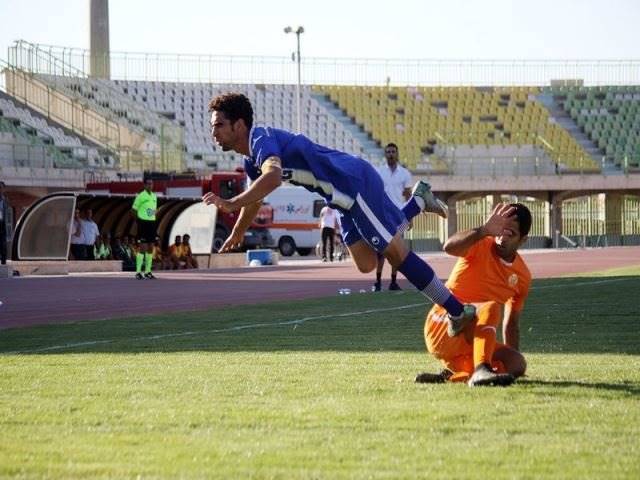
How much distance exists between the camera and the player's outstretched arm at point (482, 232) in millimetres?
8227

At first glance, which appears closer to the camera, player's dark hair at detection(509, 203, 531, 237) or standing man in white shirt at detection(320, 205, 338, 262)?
player's dark hair at detection(509, 203, 531, 237)

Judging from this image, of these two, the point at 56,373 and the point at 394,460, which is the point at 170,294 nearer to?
the point at 56,373

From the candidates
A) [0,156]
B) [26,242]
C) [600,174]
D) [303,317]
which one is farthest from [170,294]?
[600,174]

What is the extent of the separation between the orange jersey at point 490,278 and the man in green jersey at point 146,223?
65.7 feet

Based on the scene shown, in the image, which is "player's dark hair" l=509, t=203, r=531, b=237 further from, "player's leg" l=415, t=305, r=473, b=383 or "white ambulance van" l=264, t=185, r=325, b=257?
"white ambulance van" l=264, t=185, r=325, b=257

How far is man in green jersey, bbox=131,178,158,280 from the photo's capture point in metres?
28.6

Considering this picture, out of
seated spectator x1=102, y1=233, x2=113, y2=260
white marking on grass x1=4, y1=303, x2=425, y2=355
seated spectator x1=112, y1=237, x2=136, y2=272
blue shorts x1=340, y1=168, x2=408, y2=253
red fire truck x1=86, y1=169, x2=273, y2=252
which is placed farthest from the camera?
red fire truck x1=86, y1=169, x2=273, y2=252

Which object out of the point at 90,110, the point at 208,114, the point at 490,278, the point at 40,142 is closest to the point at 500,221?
the point at 490,278

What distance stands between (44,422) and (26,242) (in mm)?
28223

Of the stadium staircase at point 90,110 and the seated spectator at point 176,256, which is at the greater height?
the stadium staircase at point 90,110

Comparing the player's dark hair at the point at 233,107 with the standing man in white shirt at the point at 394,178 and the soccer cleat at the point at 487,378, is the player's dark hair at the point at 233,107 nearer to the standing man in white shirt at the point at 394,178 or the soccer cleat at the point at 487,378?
the soccer cleat at the point at 487,378

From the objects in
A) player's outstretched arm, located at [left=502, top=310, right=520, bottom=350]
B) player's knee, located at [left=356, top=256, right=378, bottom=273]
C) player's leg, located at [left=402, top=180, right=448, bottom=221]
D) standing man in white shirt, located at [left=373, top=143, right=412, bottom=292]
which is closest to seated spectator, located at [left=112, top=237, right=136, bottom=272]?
standing man in white shirt, located at [left=373, top=143, right=412, bottom=292]

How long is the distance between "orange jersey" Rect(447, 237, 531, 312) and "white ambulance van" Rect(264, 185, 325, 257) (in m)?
41.7

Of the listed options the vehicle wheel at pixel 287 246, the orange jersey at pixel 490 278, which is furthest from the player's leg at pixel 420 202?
the vehicle wheel at pixel 287 246
